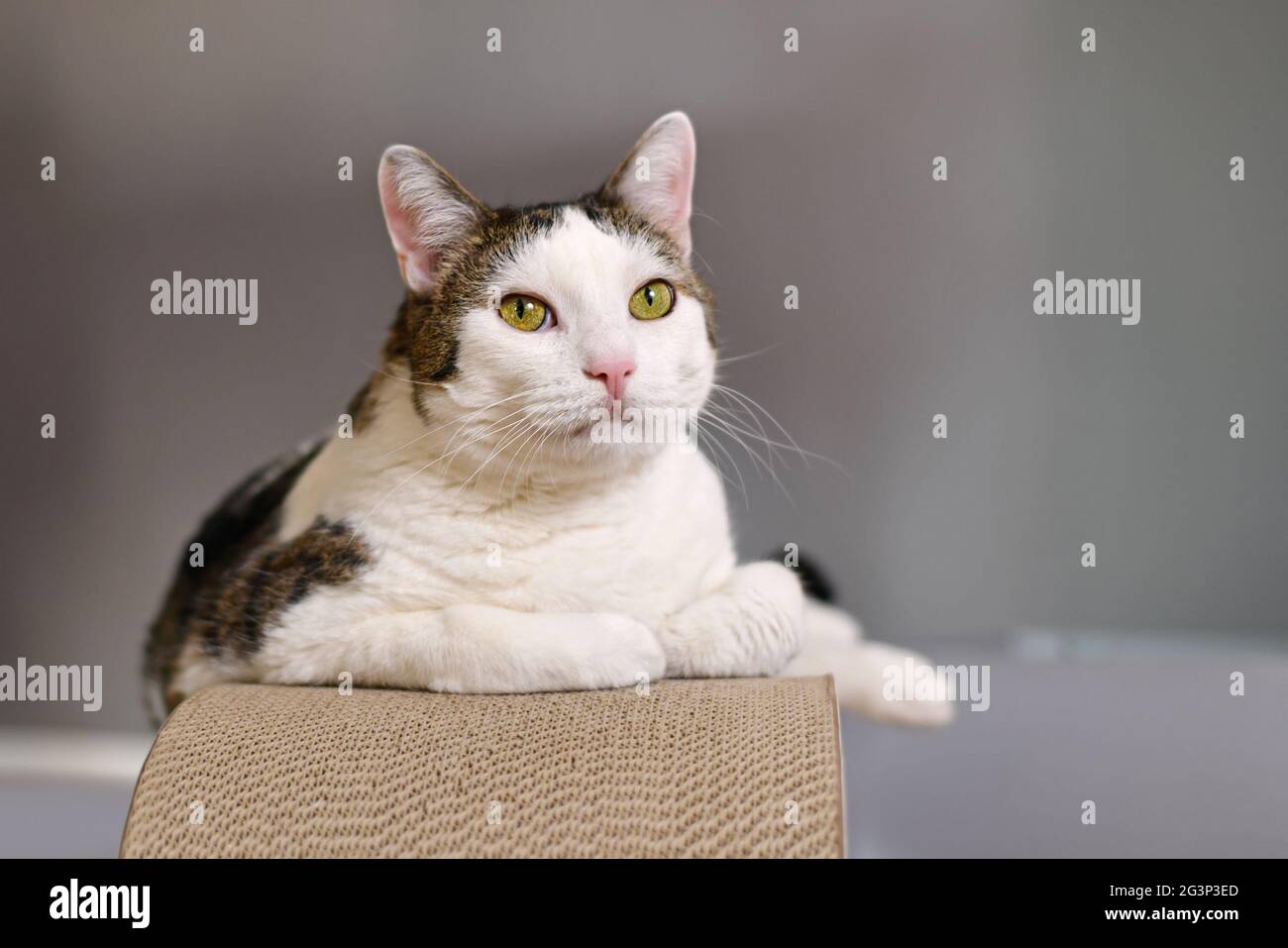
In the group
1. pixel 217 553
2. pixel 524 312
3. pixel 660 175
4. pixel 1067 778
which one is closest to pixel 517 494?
pixel 524 312

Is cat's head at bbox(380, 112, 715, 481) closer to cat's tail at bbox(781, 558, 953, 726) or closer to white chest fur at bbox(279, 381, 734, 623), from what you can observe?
white chest fur at bbox(279, 381, 734, 623)

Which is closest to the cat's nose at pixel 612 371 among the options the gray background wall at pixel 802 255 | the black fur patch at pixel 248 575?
the black fur patch at pixel 248 575

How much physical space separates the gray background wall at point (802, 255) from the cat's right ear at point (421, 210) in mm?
1539

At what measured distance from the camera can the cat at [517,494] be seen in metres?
1.35

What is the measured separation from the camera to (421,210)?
1.48m

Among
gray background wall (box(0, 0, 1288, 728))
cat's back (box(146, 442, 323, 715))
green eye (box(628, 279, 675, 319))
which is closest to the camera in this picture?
green eye (box(628, 279, 675, 319))

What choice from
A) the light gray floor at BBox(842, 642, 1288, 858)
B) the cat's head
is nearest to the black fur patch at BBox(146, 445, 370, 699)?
the cat's head

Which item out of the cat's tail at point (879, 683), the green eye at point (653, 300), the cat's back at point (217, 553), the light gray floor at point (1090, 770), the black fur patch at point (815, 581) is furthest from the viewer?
the black fur patch at point (815, 581)

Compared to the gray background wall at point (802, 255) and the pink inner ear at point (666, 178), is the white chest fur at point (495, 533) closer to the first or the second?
the pink inner ear at point (666, 178)

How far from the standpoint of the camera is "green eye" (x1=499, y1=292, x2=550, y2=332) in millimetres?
1400

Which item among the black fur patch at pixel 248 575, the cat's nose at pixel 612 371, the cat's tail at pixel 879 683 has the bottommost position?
the cat's tail at pixel 879 683

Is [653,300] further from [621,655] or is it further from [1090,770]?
[1090,770]

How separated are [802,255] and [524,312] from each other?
182 centimetres
